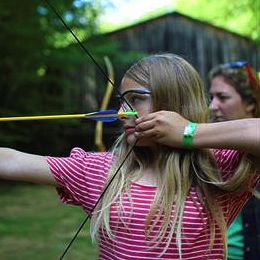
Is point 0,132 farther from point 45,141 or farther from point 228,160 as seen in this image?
point 228,160

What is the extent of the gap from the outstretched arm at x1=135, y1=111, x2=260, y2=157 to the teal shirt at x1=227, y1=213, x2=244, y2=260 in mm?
666

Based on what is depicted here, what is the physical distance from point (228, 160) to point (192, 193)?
0.12m

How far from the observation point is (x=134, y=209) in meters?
1.11

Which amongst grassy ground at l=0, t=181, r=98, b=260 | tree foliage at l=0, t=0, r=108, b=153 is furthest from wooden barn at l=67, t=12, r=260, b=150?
grassy ground at l=0, t=181, r=98, b=260

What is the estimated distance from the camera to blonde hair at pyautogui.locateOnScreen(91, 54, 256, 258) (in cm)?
111

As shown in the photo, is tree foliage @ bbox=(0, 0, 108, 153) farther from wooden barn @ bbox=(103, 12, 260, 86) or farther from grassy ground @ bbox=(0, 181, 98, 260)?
wooden barn @ bbox=(103, 12, 260, 86)

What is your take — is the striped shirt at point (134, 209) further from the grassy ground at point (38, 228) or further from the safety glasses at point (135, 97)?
the grassy ground at point (38, 228)

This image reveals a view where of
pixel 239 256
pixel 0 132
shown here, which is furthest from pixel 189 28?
pixel 239 256

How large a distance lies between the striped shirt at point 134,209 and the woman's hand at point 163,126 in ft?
0.42

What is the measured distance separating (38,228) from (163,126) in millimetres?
3900

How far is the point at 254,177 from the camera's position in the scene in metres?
1.16

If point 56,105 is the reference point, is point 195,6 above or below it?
above

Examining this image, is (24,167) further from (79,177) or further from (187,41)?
(187,41)

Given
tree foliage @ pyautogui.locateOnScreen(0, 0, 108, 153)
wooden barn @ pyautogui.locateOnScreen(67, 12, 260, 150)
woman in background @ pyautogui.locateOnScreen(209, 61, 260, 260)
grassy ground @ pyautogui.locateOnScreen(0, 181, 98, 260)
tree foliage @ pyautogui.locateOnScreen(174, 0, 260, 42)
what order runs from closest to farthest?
woman in background @ pyautogui.locateOnScreen(209, 61, 260, 260) → grassy ground @ pyautogui.locateOnScreen(0, 181, 98, 260) → tree foliage @ pyautogui.locateOnScreen(0, 0, 108, 153) → wooden barn @ pyautogui.locateOnScreen(67, 12, 260, 150) → tree foliage @ pyautogui.locateOnScreen(174, 0, 260, 42)
